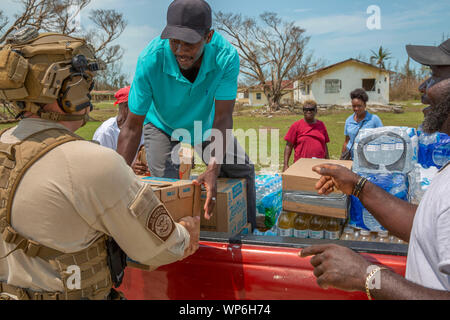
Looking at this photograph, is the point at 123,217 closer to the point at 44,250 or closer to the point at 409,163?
the point at 44,250

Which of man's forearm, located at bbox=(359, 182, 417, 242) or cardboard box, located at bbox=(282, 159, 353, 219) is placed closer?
man's forearm, located at bbox=(359, 182, 417, 242)

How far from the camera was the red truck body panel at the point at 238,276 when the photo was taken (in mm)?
1872

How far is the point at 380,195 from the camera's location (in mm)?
1986

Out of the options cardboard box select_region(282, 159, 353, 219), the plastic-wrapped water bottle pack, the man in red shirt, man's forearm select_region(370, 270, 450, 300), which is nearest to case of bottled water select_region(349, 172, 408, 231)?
cardboard box select_region(282, 159, 353, 219)

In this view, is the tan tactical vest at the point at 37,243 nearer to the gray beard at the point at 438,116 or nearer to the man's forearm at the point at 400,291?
the man's forearm at the point at 400,291

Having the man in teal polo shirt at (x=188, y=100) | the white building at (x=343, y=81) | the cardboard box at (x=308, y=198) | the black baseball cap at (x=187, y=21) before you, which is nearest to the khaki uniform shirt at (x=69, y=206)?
the man in teal polo shirt at (x=188, y=100)

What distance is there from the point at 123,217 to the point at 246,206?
165cm

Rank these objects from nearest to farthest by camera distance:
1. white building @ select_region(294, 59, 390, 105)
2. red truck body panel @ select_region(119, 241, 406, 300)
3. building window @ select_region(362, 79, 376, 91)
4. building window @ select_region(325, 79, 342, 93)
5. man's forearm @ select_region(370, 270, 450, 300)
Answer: man's forearm @ select_region(370, 270, 450, 300), red truck body panel @ select_region(119, 241, 406, 300), white building @ select_region(294, 59, 390, 105), building window @ select_region(362, 79, 376, 91), building window @ select_region(325, 79, 342, 93)

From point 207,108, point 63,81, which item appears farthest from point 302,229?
point 63,81

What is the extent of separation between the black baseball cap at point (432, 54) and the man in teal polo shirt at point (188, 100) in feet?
4.35

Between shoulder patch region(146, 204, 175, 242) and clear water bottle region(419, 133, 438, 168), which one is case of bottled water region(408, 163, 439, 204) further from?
shoulder patch region(146, 204, 175, 242)

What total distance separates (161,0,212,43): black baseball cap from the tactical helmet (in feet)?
3.23

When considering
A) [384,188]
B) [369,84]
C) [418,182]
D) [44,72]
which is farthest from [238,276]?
[369,84]

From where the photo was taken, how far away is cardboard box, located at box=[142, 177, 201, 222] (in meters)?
2.04
